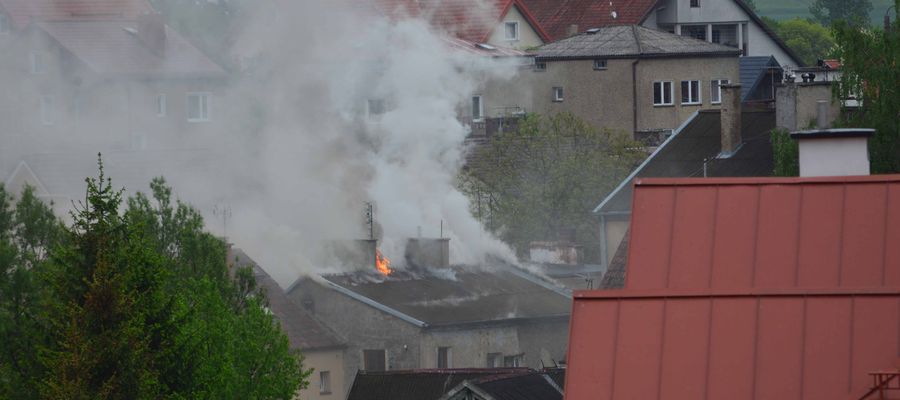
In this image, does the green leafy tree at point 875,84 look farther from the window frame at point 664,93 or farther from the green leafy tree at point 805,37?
the green leafy tree at point 805,37

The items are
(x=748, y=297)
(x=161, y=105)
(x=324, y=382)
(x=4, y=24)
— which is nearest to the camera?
(x=748, y=297)

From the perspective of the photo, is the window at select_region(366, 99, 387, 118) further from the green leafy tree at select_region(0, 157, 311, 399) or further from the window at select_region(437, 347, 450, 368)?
the green leafy tree at select_region(0, 157, 311, 399)

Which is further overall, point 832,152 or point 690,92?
point 690,92

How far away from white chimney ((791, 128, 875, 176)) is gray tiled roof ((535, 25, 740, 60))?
6272 cm

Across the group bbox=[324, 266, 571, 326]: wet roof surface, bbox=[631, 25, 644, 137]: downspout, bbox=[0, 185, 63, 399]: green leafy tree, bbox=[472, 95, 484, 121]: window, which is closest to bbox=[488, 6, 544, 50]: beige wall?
bbox=[631, 25, 644, 137]: downspout

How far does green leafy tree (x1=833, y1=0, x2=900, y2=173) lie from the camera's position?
40844mm

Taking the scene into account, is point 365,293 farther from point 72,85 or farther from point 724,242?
point 724,242

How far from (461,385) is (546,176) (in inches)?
1363

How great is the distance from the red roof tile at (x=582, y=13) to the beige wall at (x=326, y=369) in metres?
40.1

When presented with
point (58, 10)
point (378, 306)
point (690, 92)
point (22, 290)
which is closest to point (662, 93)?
point (690, 92)

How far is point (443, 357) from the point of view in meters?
55.3

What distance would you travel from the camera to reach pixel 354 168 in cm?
7256

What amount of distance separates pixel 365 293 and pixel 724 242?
41.2 metres

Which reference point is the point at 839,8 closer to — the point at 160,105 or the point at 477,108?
the point at 477,108
